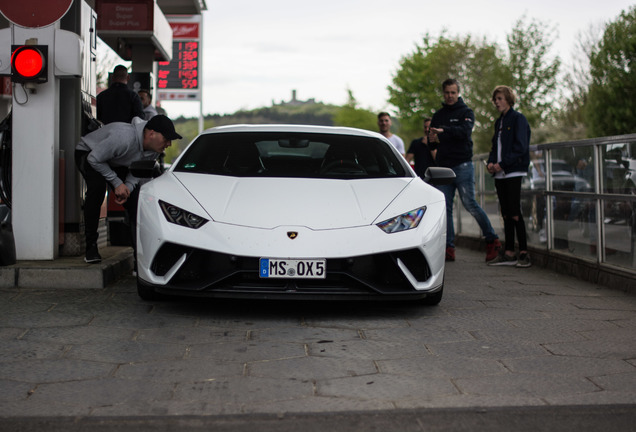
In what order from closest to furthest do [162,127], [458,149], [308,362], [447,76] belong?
1. [308,362]
2. [162,127]
3. [458,149]
4. [447,76]

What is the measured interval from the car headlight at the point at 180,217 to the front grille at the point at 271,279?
0.51 ft

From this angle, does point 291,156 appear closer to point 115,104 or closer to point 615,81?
point 115,104

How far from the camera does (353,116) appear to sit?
9588cm

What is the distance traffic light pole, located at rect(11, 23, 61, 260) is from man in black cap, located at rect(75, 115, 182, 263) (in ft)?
1.00

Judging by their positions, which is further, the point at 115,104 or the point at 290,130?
the point at 115,104

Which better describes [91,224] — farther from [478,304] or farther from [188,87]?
[188,87]

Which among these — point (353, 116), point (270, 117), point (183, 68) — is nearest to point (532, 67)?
point (183, 68)

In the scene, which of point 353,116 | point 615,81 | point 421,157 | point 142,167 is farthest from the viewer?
point 353,116

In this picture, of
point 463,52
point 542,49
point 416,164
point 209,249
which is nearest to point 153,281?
point 209,249

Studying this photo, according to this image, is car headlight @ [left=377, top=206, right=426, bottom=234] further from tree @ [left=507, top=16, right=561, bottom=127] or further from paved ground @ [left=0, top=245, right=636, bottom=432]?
tree @ [left=507, top=16, right=561, bottom=127]

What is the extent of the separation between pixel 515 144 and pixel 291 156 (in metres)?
2.95

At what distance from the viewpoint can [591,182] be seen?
745cm

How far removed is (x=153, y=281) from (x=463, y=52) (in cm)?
5042

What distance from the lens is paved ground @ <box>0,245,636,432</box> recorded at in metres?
3.12
